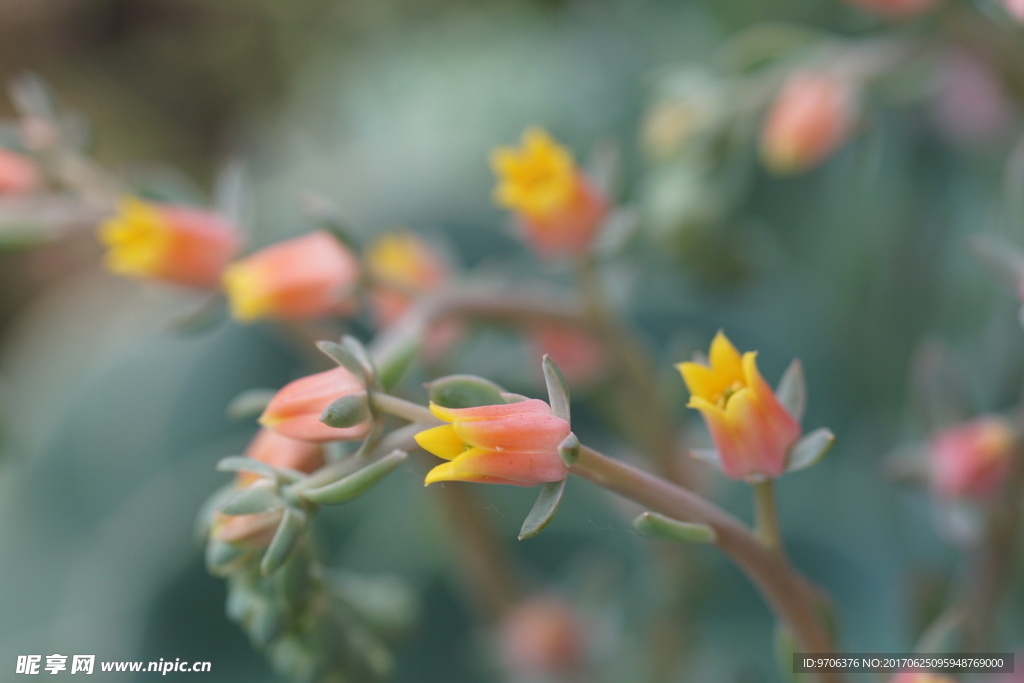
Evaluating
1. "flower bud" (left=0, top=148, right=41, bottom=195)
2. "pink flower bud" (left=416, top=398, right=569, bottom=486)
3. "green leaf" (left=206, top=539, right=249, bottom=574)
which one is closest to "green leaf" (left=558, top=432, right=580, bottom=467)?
"pink flower bud" (left=416, top=398, right=569, bottom=486)

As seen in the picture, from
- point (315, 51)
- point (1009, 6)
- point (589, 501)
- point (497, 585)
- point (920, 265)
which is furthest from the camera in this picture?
point (315, 51)

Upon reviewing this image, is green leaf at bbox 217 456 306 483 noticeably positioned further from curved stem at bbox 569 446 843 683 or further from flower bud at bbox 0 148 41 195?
flower bud at bbox 0 148 41 195

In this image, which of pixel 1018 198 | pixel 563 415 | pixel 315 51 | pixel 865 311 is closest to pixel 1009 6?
pixel 1018 198

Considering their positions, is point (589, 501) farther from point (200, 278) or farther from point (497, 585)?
point (200, 278)

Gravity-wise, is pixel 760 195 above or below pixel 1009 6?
below

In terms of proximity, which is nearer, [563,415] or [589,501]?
[563,415]

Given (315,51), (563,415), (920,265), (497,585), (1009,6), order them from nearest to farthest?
1. (563,415)
2. (1009,6)
3. (497,585)
4. (920,265)
5. (315,51)

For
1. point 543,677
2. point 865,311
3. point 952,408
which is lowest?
point 543,677
